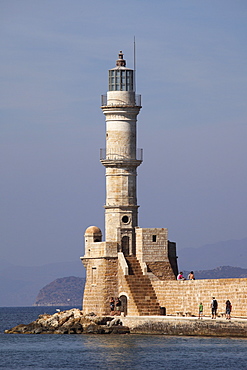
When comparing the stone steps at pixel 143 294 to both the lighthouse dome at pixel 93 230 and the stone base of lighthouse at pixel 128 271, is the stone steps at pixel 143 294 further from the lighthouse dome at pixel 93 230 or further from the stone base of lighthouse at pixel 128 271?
the lighthouse dome at pixel 93 230

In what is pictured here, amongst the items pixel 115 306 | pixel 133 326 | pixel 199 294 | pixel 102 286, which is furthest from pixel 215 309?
pixel 102 286

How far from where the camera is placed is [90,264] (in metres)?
51.4

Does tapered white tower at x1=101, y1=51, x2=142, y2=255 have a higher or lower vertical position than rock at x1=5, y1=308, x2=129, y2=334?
higher

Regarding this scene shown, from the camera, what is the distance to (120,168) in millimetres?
51125

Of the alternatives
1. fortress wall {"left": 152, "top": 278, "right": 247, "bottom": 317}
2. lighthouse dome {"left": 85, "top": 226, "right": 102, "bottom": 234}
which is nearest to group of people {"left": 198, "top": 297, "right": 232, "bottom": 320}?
fortress wall {"left": 152, "top": 278, "right": 247, "bottom": 317}

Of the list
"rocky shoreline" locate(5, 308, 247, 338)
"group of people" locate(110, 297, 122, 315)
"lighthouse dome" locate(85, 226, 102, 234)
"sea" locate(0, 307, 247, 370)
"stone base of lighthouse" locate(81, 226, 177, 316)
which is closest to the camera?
"sea" locate(0, 307, 247, 370)

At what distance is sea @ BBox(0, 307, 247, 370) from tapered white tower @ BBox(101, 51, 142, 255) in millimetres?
5672

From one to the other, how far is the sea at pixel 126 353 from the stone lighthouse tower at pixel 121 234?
3.45m

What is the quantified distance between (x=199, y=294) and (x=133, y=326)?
10.4 feet

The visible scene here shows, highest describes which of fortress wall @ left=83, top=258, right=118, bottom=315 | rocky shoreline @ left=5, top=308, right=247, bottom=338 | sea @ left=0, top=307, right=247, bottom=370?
fortress wall @ left=83, top=258, right=118, bottom=315

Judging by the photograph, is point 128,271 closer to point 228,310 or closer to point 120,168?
point 120,168

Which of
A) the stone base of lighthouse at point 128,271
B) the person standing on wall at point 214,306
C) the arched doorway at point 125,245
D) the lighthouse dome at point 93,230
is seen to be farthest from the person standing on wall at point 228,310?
the lighthouse dome at point 93,230

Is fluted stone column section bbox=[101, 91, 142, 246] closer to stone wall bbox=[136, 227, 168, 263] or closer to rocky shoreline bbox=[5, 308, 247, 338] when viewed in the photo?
stone wall bbox=[136, 227, 168, 263]

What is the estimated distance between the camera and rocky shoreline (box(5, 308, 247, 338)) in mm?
42000
